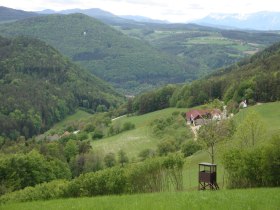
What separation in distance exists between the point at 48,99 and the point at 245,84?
109283 millimetres

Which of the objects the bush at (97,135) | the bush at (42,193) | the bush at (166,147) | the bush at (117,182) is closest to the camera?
the bush at (117,182)

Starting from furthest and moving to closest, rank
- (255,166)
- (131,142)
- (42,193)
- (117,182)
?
(131,142)
(42,193)
(117,182)
(255,166)

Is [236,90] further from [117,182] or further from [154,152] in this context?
[117,182]

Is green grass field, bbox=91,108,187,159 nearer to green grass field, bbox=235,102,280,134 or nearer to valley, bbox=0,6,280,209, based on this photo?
valley, bbox=0,6,280,209

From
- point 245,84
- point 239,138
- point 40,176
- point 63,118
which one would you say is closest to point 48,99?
point 63,118

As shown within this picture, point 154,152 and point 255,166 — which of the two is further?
point 154,152

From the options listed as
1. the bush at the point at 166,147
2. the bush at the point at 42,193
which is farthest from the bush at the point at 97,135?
the bush at the point at 42,193

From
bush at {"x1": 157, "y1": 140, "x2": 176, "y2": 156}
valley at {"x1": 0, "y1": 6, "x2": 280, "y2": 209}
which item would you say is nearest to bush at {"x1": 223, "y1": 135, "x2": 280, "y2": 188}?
valley at {"x1": 0, "y1": 6, "x2": 280, "y2": 209}

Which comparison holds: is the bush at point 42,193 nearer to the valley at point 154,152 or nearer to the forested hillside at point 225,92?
the valley at point 154,152

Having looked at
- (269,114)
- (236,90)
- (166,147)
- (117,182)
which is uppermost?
(117,182)

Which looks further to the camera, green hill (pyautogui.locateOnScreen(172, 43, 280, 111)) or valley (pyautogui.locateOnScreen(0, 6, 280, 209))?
green hill (pyautogui.locateOnScreen(172, 43, 280, 111))

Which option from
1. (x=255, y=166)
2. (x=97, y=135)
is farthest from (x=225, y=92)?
(x=255, y=166)

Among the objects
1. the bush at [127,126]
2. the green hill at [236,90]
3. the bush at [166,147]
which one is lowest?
the bush at [127,126]

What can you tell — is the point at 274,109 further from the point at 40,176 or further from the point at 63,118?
the point at 63,118
